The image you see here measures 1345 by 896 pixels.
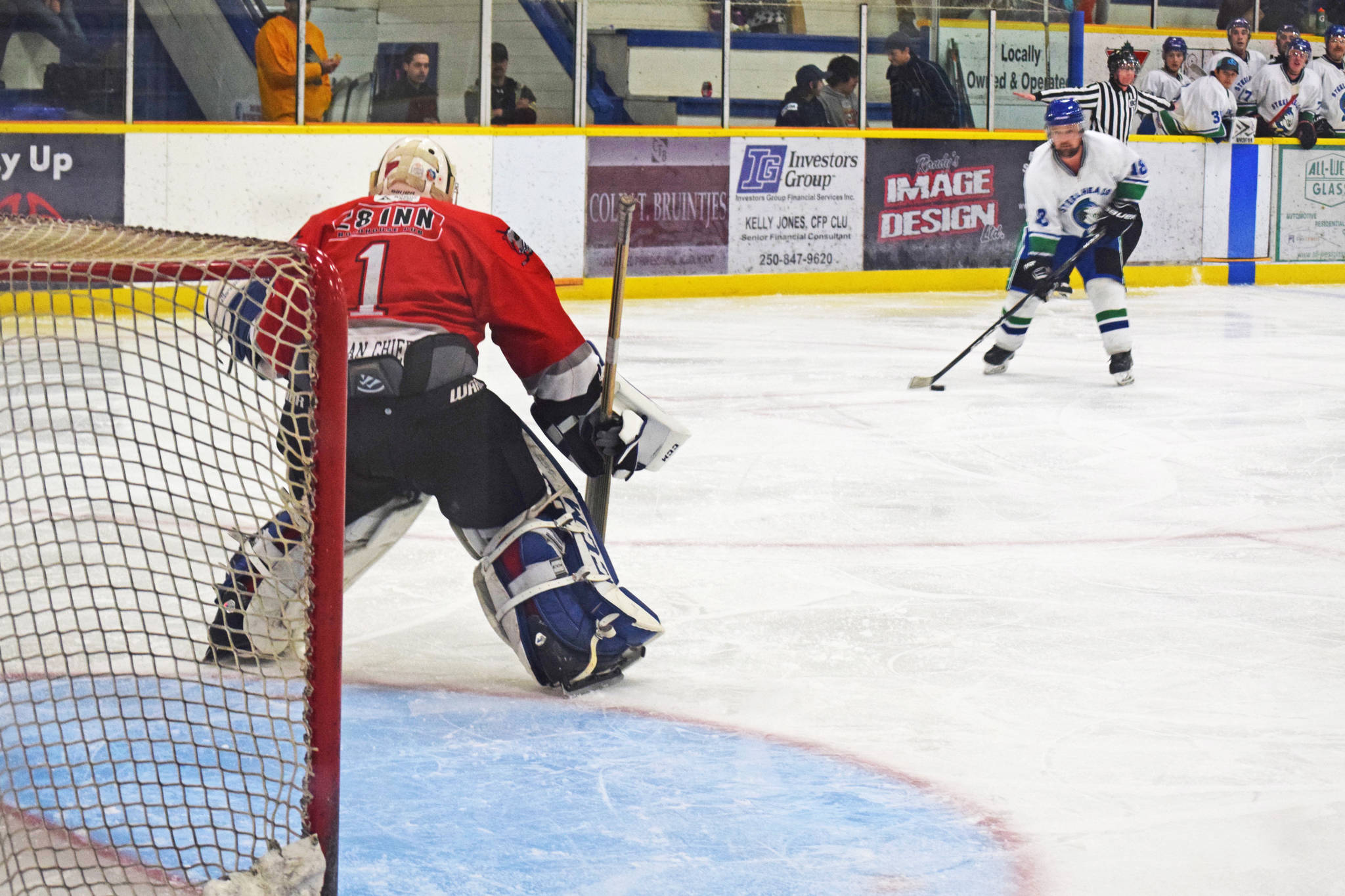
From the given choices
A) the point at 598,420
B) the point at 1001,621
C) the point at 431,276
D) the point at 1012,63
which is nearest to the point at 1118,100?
the point at 1012,63

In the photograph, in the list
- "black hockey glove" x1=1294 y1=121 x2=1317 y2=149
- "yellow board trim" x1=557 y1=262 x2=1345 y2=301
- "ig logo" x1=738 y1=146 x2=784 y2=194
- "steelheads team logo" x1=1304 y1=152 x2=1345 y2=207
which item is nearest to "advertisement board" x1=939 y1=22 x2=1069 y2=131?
"yellow board trim" x1=557 y1=262 x2=1345 y2=301

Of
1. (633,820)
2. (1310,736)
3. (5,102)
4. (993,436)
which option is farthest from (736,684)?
(5,102)

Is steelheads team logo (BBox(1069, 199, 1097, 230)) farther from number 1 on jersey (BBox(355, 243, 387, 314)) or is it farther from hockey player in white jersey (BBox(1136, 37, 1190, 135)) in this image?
hockey player in white jersey (BBox(1136, 37, 1190, 135))

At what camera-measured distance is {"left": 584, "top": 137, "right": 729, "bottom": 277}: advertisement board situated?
9078mm

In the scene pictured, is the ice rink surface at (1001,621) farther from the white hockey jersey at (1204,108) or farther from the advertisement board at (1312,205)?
the advertisement board at (1312,205)

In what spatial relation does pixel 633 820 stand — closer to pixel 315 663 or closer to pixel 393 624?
pixel 315 663

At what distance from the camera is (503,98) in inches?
341

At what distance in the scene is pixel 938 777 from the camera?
221 centimetres

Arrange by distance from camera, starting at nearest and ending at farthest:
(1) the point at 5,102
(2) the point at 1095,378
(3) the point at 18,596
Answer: (3) the point at 18,596
(2) the point at 1095,378
(1) the point at 5,102

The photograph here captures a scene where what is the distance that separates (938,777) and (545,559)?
0.67m

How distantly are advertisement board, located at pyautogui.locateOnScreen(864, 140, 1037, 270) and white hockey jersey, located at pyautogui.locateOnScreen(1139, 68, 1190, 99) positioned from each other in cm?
131

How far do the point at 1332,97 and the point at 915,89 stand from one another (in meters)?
3.36

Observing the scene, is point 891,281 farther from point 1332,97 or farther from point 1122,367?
point 1122,367

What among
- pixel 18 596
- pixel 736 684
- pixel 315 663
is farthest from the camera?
pixel 18 596
